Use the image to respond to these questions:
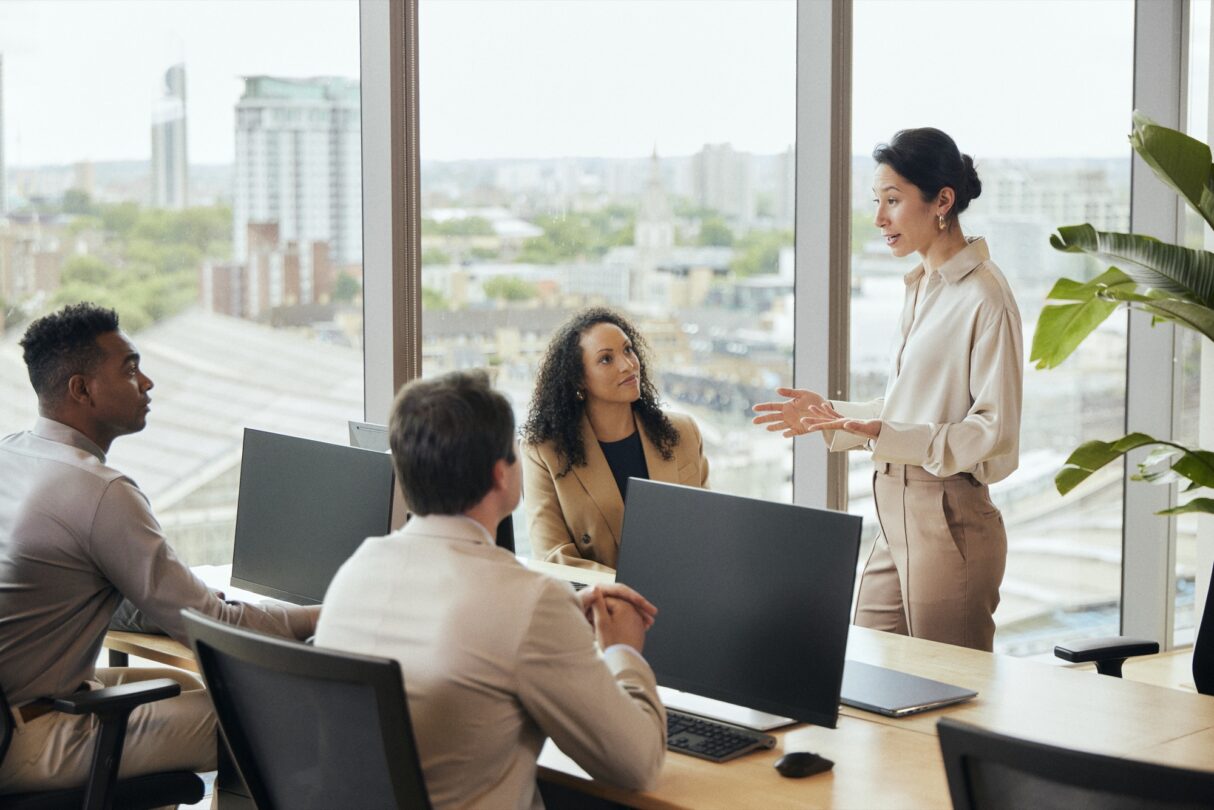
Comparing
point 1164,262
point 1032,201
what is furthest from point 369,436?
point 1032,201

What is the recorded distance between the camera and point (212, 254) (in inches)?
158

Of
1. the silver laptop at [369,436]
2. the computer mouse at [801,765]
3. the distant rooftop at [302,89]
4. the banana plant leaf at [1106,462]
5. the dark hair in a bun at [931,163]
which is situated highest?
the distant rooftop at [302,89]

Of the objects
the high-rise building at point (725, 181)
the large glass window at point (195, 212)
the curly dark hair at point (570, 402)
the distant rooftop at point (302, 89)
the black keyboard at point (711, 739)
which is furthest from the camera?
the high-rise building at point (725, 181)

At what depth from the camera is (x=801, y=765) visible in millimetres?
2031

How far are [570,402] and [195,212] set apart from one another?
1348 mm

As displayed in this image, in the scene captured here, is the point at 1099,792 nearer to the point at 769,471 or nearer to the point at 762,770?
the point at 762,770

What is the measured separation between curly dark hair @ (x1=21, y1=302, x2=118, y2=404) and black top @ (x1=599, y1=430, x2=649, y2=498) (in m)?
1.32

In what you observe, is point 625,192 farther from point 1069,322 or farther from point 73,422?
point 73,422

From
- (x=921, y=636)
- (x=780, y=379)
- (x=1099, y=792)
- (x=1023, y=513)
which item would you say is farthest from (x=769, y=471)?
(x=1099, y=792)

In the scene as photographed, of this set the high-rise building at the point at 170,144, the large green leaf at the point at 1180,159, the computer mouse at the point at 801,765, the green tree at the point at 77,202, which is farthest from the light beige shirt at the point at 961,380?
the green tree at the point at 77,202

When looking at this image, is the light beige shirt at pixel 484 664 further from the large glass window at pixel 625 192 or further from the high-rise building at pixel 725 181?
the high-rise building at pixel 725 181

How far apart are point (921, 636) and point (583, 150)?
2.01 meters

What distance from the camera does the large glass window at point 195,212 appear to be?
3.74 m

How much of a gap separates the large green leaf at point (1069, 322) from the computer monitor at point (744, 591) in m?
1.64
